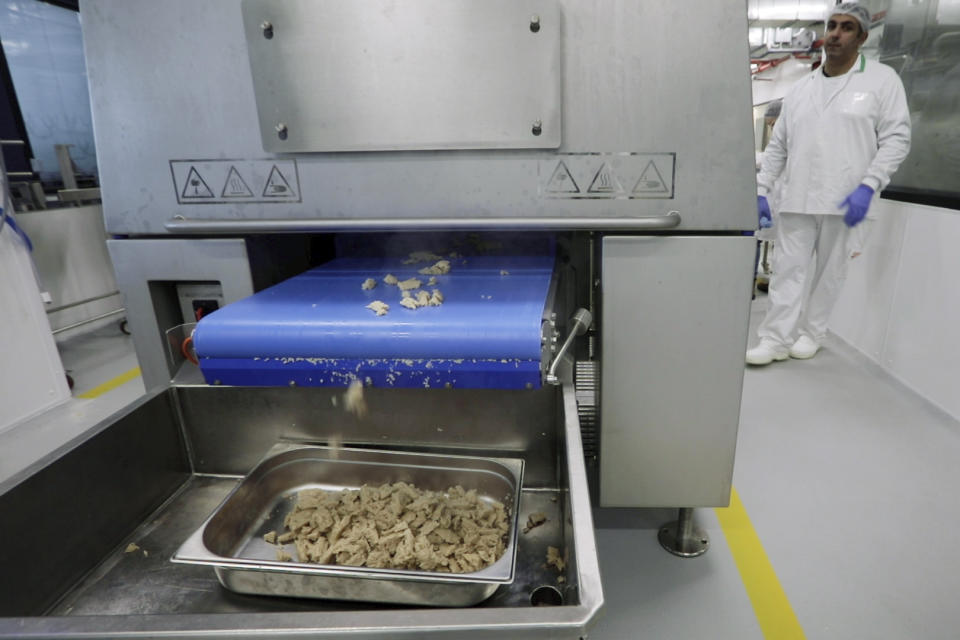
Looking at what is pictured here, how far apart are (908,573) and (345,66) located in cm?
174

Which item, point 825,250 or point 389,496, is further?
point 825,250

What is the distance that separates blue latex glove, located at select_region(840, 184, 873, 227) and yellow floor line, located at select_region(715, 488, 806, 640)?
152 cm

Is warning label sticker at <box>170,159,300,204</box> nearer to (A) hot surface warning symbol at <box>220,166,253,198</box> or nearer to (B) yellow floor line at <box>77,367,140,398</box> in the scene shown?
(A) hot surface warning symbol at <box>220,166,253,198</box>

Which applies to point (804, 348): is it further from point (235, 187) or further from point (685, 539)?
point (235, 187)

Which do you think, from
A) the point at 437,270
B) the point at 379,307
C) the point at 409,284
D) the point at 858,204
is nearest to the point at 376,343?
the point at 379,307

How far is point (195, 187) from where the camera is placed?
107cm

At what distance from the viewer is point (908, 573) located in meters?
1.35

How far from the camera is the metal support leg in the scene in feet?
4.66

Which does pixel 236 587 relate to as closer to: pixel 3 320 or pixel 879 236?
pixel 3 320

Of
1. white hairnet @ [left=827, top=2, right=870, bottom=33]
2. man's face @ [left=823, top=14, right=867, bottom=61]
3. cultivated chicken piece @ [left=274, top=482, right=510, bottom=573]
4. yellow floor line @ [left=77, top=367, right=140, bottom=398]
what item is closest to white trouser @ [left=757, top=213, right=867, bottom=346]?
man's face @ [left=823, top=14, right=867, bottom=61]

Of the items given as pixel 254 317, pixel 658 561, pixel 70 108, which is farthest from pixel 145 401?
pixel 70 108

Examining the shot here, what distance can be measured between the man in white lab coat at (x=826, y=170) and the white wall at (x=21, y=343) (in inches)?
126

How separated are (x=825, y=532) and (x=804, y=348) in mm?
1492

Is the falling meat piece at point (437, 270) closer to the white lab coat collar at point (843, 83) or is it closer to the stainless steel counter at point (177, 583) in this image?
the stainless steel counter at point (177, 583)
